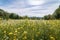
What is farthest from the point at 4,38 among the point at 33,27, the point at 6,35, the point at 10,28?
the point at 33,27

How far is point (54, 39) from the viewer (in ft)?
18.7

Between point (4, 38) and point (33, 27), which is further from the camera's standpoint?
point (33, 27)

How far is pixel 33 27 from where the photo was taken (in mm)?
6590

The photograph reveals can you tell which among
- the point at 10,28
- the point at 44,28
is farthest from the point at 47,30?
the point at 10,28

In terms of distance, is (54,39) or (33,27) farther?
(33,27)

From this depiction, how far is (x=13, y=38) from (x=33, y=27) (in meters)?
1.08

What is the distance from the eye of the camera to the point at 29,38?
5699 millimetres

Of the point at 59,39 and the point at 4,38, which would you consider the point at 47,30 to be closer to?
the point at 59,39

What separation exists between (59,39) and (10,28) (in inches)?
59.5

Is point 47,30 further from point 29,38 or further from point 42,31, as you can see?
point 29,38

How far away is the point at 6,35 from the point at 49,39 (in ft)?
3.84

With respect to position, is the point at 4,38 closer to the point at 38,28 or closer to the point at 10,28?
the point at 10,28

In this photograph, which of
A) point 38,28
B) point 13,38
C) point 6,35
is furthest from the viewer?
point 38,28

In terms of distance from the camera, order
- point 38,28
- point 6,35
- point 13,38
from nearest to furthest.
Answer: point 13,38, point 6,35, point 38,28
